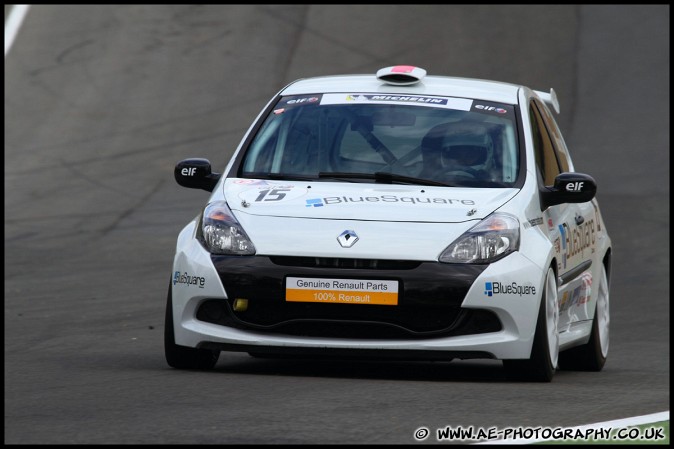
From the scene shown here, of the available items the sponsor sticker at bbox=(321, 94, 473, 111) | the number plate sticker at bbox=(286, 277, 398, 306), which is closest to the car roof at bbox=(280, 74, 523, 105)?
the sponsor sticker at bbox=(321, 94, 473, 111)

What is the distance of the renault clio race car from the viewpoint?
26.0ft

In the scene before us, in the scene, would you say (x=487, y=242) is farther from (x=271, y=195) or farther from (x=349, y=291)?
(x=271, y=195)

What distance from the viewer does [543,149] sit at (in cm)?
956

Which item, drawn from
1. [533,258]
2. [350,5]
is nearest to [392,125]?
[533,258]

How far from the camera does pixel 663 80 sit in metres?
24.8

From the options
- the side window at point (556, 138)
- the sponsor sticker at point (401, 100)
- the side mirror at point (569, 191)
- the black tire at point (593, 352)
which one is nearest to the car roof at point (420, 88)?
the sponsor sticker at point (401, 100)

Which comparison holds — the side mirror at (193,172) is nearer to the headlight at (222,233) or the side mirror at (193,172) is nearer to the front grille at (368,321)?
the headlight at (222,233)

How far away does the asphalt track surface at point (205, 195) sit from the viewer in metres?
6.70

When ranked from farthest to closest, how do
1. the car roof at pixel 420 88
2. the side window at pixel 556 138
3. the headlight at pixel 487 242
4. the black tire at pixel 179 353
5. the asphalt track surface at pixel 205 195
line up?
the side window at pixel 556 138
the car roof at pixel 420 88
the black tire at pixel 179 353
the headlight at pixel 487 242
the asphalt track surface at pixel 205 195

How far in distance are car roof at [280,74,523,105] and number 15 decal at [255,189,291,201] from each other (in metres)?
1.21

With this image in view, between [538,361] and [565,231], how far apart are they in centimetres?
128

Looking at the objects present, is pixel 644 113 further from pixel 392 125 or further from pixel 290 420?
pixel 290 420

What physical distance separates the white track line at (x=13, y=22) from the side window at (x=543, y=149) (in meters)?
18.3

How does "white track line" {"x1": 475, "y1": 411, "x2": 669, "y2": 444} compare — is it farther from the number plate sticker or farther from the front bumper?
the number plate sticker
